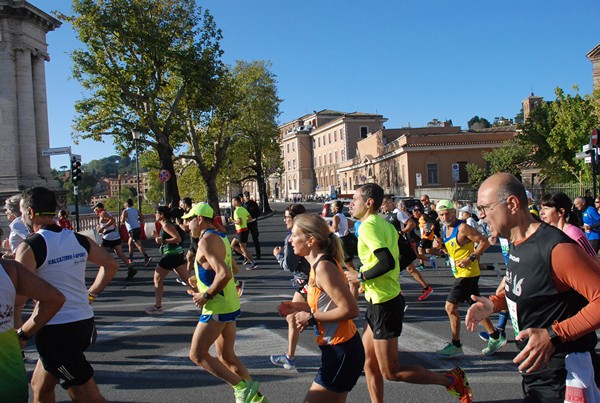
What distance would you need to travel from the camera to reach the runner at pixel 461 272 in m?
6.22

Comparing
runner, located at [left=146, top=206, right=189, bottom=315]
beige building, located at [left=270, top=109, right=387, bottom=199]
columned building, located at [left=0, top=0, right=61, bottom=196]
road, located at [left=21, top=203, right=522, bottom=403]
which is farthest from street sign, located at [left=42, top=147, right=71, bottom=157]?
beige building, located at [left=270, top=109, right=387, bottom=199]

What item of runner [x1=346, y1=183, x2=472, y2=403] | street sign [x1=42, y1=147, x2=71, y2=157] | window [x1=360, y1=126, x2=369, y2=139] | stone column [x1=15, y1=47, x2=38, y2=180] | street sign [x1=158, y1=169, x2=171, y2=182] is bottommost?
runner [x1=346, y1=183, x2=472, y2=403]

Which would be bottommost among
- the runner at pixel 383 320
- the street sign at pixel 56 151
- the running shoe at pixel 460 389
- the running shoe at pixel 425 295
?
the running shoe at pixel 425 295

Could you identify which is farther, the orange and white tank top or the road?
the road

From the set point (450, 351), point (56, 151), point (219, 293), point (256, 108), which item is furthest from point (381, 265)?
point (256, 108)

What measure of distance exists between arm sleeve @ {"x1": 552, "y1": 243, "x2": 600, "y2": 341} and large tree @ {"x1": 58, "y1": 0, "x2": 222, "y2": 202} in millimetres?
25328

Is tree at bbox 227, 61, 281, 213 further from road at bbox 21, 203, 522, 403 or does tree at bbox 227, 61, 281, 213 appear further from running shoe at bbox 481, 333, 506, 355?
Result: running shoe at bbox 481, 333, 506, 355

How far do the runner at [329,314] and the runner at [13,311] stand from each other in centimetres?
148

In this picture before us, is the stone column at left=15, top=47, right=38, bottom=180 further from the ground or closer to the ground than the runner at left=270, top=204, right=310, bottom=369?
further from the ground

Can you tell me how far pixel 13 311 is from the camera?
2947 millimetres

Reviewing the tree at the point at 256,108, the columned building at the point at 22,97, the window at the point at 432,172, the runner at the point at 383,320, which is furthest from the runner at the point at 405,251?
the window at the point at 432,172

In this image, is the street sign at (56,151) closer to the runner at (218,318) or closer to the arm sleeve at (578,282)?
the runner at (218,318)

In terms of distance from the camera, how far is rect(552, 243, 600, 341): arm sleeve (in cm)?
243

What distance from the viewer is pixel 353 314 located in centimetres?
357
